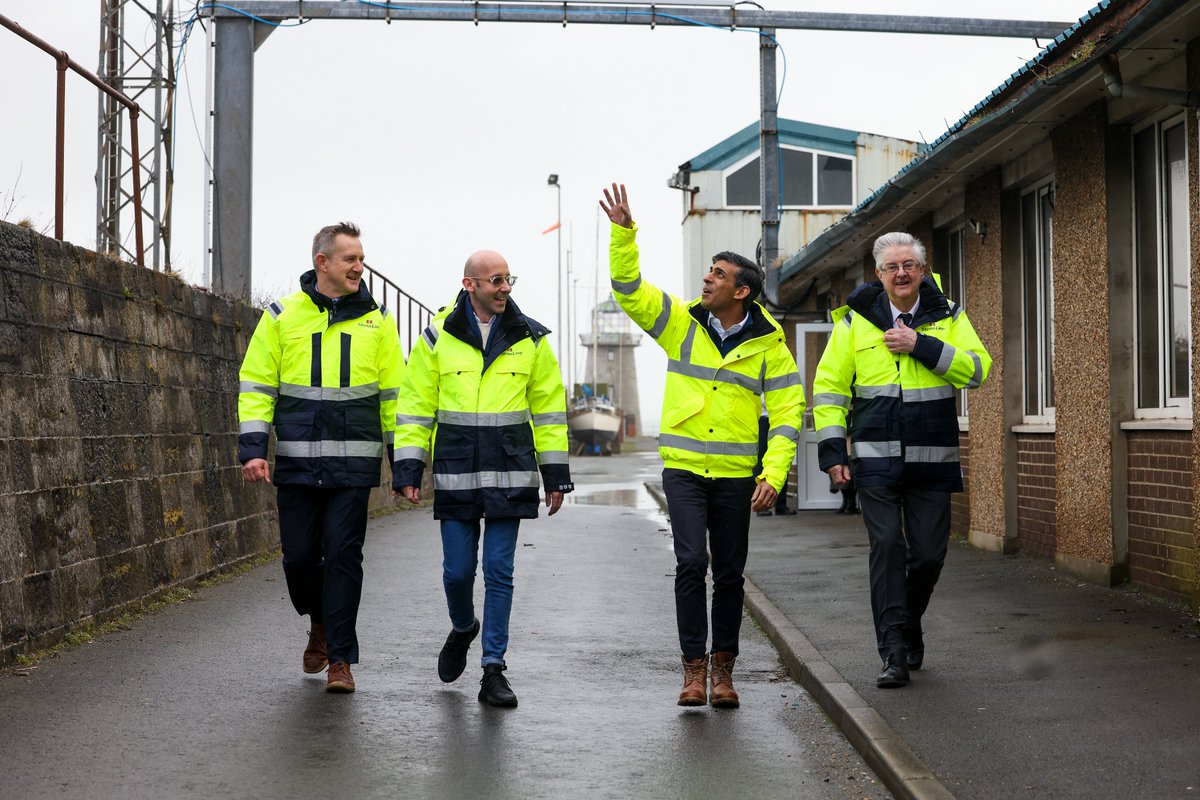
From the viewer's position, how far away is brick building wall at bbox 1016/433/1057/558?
40.0ft

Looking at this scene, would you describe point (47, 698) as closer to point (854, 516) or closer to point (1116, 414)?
point (1116, 414)

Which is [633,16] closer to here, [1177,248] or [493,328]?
[1177,248]

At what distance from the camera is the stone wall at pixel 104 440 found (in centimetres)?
796

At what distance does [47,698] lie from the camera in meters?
6.75

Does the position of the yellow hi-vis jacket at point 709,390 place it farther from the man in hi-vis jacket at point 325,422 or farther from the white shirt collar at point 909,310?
the man in hi-vis jacket at point 325,422

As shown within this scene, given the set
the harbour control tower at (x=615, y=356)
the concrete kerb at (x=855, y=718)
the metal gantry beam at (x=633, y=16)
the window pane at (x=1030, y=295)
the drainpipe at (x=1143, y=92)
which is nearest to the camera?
the concrete kerb at (x=855, y=718)

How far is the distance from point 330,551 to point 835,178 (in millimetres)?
25719

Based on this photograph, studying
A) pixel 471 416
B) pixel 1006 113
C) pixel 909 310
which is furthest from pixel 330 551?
pixel 1006 113

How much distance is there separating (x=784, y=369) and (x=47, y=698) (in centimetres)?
349

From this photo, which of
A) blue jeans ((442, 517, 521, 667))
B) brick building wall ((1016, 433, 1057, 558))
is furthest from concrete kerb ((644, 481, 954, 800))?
brick building wall ((1016, 433, 1057, 558))

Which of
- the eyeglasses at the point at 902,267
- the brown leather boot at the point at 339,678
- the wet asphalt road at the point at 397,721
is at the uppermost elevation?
the eyeglasses at the point at 902,267

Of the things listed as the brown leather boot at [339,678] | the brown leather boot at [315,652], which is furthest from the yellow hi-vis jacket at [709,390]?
the brown leather boot at [315,652]

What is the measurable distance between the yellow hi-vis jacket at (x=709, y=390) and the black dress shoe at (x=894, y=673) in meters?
0.99

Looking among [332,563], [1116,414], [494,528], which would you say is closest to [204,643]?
[332,563]
